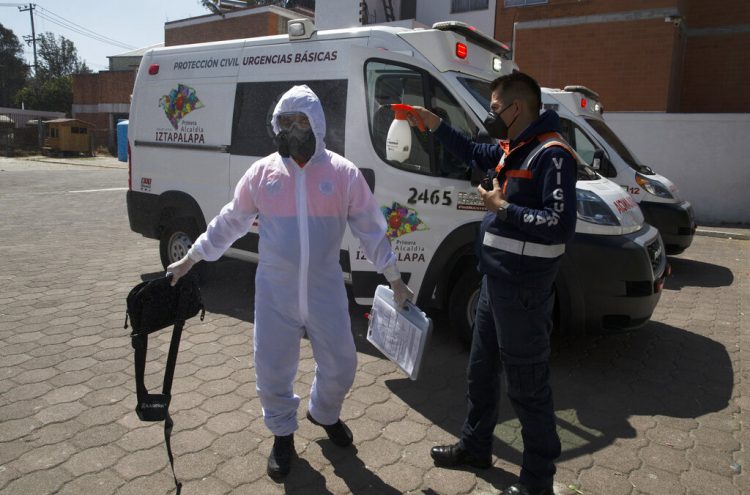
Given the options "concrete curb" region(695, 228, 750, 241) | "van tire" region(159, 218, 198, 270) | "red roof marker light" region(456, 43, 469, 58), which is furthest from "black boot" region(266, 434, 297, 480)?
"concrete curb" region(695, 228, 750, 241)

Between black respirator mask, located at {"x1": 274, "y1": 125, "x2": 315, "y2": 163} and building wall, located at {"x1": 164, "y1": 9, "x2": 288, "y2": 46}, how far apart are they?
76.7 feet

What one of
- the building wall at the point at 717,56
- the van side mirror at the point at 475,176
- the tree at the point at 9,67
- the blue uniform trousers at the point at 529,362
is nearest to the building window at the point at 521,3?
the building wall at the point at 717,56

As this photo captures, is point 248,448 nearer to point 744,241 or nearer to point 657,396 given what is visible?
point 657,396

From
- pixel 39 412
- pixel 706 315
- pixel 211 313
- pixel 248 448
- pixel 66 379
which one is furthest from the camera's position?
pixel 706 315

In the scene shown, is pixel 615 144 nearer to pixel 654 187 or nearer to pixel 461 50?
pixel 654 187

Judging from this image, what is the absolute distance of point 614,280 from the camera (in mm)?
4062

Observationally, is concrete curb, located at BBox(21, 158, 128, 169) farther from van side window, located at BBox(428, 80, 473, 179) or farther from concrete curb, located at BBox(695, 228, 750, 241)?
van side window, located at BBox(428, 80, 473, 179)

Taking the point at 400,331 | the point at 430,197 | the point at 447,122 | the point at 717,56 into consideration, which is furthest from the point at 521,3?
the point at 400,331

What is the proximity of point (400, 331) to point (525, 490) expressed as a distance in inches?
37.4

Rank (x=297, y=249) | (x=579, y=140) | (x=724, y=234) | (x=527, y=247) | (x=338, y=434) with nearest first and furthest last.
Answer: (x=527, y=247), (x=297, y=249), (x=338, y=434), (x=579, y=140), (x=724, y=234)

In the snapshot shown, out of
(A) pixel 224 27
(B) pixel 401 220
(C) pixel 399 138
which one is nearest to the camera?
(C) pixel 399 138

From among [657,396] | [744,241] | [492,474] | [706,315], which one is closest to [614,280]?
[657,396]

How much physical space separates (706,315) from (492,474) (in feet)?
13.4

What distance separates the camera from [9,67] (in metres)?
69.1
